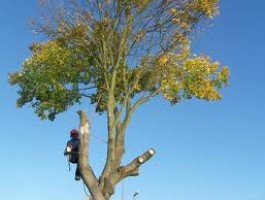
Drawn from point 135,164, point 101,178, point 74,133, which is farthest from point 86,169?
point 135,164

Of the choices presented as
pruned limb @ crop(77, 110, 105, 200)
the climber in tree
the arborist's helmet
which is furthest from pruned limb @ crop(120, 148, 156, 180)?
the arborist's helmet

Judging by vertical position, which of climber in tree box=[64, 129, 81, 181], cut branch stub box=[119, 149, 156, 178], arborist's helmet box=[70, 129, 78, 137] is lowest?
cut branch stub box=[119, 149, 156, 178]

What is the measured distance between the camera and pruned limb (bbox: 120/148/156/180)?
1842 centimetres

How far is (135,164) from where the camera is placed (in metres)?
18.6

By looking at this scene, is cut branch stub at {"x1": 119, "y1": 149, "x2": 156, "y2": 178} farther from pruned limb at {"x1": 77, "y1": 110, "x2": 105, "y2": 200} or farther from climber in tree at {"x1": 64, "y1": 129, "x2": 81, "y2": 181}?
climber in tree at {"x1": 64, "y1": 129, "x2": 81, "y2": 181}

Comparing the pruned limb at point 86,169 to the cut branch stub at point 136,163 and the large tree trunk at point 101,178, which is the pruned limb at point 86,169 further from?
the cut branch stub at point 136,163

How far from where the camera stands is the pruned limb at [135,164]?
18.4m

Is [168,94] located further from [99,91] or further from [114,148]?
[114,148]

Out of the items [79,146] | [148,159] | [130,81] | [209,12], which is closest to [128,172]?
[148,159]

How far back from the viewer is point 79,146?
58.4 ft

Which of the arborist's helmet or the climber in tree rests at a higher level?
the arborist's helmet

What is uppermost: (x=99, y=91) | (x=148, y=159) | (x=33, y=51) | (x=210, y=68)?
(x=33, y=51)

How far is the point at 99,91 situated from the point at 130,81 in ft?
4.07

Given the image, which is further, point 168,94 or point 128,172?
point 168,94
